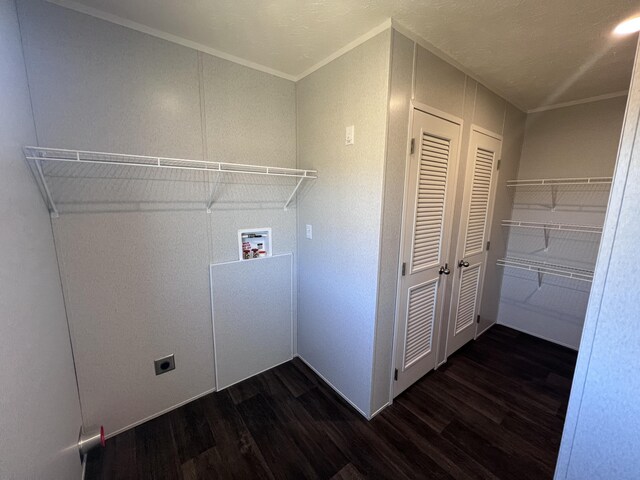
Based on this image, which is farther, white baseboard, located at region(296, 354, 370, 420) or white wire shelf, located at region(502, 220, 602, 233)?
white wire shelf, located at region(502, 220, 602, 233)

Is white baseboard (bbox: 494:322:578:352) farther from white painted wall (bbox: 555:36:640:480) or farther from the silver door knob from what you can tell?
white painted wall (bbox: 555:36:640:480)

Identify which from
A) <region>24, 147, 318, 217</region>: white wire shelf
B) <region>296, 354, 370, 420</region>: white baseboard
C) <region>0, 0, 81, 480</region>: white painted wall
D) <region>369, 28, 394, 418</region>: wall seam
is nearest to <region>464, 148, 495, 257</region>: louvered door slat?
<region>369, 28, 394, 418</region>: wall seam

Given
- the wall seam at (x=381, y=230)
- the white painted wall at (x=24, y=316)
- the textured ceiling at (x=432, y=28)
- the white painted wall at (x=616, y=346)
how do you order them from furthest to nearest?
the wall seam at (x=381, y=230)
the textured ceiling at (x=432, y=28)
the white painted wall at (x=616, y=346)
the white painted wall at (x=24, y=316)

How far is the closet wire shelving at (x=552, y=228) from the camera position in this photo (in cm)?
230

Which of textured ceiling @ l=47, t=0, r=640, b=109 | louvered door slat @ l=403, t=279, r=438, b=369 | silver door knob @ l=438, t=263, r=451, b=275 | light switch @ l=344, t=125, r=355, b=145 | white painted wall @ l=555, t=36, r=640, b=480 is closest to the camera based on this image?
white painted wall @ l=555, t=36, r=640, b=480

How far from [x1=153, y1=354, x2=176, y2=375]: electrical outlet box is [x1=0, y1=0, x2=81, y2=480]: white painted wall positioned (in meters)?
0.77

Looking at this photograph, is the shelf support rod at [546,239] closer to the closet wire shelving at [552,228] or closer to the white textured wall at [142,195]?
the closet wire shelving at [552,228]

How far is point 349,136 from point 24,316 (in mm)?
1588

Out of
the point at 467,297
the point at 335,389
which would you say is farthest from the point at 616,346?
the point at 467,297

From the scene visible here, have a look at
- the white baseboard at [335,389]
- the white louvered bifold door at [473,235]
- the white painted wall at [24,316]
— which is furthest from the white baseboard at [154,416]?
the white louvered bifold door at [473,235]

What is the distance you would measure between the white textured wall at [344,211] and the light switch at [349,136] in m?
0.03

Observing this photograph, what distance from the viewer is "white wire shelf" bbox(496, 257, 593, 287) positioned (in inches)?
92.3

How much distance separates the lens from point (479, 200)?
7.45ft

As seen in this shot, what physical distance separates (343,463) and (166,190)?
→ 1.90m
